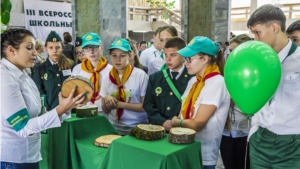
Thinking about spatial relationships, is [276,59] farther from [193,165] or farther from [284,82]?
[193,165]

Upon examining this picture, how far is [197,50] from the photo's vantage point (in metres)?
1.71

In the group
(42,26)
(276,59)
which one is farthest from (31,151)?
(42,26)

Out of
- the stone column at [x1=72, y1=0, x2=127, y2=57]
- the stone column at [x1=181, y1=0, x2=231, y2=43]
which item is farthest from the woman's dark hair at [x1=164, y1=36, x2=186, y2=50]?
the stone column at [x1=72, y1=0, x2=127, y2=57]

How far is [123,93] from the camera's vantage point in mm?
2252

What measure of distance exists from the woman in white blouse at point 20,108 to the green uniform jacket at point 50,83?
1.36 meters

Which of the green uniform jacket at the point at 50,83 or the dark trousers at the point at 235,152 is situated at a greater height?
the green uniform jacket at the point at 50,83

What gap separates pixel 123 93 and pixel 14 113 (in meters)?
0.95

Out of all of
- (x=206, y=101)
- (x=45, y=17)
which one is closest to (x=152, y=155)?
(x=206, y=101)

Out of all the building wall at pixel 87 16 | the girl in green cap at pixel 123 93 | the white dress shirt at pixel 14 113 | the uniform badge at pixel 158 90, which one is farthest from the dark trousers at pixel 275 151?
the building wall at pixel 87 16

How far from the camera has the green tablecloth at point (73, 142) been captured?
1.82m

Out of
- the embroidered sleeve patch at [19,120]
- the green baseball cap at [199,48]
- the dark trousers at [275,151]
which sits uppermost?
the green baseball cap at [199,48]

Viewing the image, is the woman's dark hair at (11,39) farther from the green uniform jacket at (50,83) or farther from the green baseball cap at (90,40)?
the green uniform jacket at (50,83)

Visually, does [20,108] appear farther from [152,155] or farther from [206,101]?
[206,101]

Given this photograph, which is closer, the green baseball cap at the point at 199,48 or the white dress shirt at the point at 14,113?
the white dress shirt at the point at 14,113
